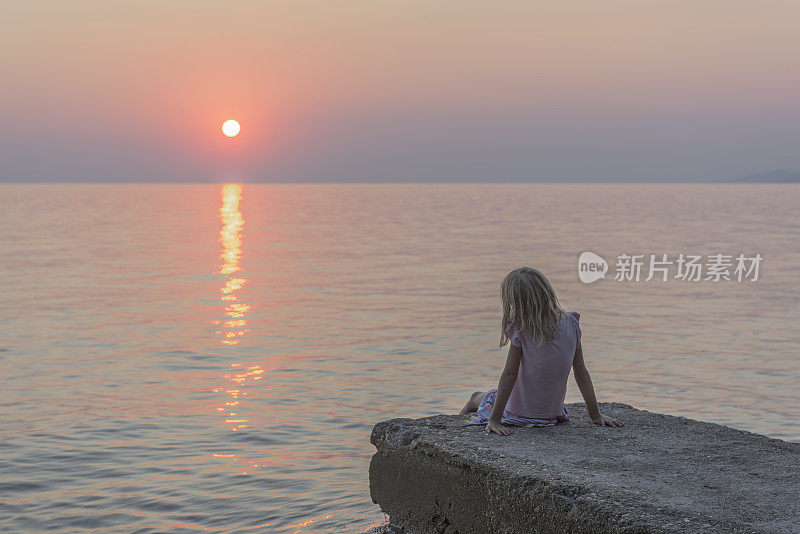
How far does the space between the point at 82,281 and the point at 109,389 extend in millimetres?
13188

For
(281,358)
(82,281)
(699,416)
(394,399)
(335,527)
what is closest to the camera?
(335,527)

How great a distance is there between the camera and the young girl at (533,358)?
234 inches

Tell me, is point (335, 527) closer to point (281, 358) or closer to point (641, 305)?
point (281, 358)

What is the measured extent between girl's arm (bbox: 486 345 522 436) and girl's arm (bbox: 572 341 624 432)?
0.42 m

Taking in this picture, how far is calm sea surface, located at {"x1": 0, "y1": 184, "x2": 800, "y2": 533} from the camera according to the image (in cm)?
798

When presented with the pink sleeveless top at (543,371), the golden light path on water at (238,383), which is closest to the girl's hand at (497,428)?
the pink sleeveless top at (543,371)

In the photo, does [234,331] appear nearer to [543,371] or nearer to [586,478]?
[543,371]

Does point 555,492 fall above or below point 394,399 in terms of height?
above

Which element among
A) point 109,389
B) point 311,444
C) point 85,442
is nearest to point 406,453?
point 311,444

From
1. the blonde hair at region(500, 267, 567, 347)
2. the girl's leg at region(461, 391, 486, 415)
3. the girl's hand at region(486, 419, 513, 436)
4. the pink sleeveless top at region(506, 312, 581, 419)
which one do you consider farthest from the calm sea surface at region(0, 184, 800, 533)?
the blonde hair at region(500, 267, 567, 347)

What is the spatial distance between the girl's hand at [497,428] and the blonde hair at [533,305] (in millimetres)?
611

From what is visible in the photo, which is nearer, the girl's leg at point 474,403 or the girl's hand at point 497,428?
the girl's hand at point 497,428

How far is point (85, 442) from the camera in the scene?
9.30 meters

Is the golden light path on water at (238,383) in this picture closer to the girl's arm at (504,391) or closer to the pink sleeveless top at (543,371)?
the girl's arm at (504,391)
